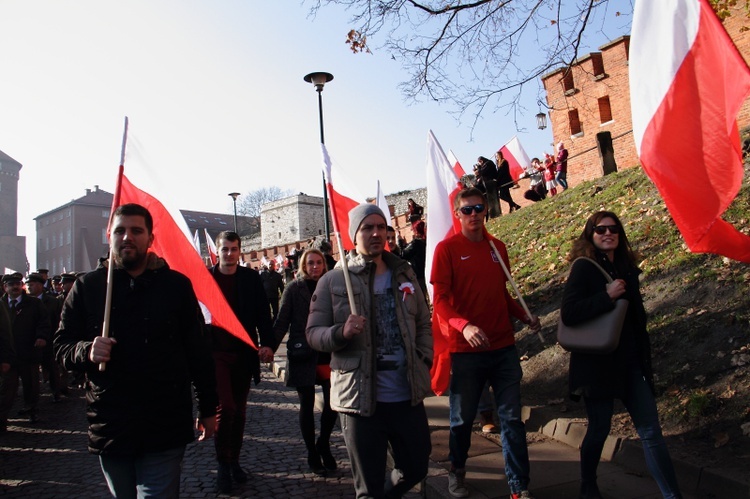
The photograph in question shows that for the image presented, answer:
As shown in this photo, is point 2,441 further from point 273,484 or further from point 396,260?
point 396,260

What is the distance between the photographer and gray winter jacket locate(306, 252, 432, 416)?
3.24 m

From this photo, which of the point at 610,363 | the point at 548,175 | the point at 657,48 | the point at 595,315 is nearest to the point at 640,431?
the point at 610,363

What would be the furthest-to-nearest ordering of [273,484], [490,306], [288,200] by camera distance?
[288,200]
[273,484]
[490,306]

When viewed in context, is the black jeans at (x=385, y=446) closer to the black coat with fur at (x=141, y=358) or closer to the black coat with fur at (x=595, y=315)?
the black coat with fur at (x=141, y=358)

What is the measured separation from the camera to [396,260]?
364 cm

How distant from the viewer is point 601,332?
3643 mm

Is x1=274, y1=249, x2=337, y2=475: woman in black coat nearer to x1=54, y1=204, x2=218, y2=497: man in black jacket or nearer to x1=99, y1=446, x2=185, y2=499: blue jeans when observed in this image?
x1=54, y1=204, x2=218, y2=497: man in black jacket

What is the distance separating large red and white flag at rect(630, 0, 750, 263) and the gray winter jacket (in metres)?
1.53

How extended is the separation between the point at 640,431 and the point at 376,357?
1.70m

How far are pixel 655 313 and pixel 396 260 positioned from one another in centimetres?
414

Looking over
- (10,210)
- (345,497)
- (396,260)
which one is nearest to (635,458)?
(345,497)

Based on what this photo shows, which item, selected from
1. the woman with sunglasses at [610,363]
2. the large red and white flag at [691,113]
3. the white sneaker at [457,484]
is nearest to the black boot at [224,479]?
the white sneaker at [457,484]

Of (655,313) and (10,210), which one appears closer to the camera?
(655,313)

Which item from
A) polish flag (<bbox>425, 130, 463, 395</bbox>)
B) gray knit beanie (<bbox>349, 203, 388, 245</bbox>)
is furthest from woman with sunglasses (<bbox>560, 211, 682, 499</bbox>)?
polish flag (<bbox>425, 130, 463, 395</bbox>)
